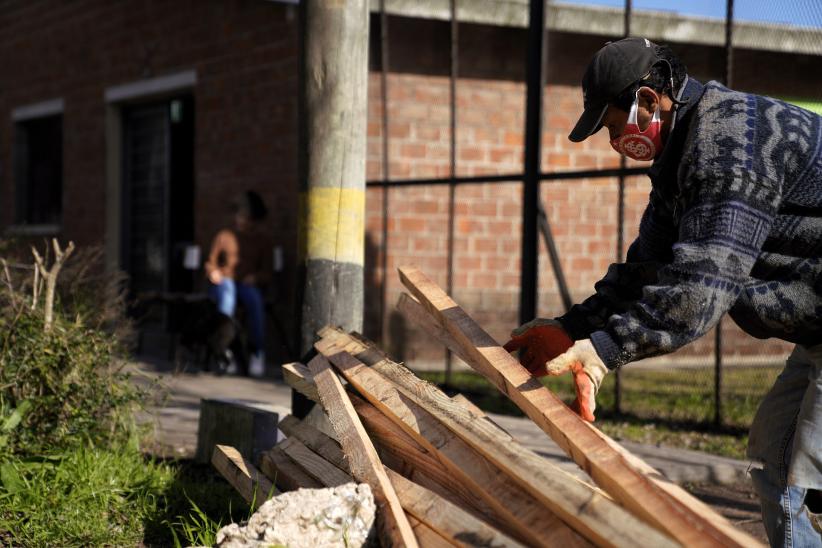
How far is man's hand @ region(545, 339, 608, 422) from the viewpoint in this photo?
9.78ft

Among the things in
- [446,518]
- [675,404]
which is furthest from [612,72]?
[675,404]

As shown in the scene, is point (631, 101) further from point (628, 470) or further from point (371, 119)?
point (371, 119)

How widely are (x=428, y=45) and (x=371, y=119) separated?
97 cm

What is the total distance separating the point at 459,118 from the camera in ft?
35.2

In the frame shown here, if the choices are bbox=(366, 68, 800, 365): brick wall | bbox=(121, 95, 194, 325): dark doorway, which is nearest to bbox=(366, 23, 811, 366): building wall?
bbox=(366, 68, 800, 365): brick wall

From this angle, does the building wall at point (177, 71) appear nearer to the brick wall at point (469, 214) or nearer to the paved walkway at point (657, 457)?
the brick wall at point (469, 214)

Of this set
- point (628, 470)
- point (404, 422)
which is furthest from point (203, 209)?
point (628, 470)

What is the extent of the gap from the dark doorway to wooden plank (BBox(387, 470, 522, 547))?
404 inches

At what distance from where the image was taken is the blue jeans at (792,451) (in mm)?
3180

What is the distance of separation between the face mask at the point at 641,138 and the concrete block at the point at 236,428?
2.42 meters

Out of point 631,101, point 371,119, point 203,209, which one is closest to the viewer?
point 631,101

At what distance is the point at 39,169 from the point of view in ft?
54.3

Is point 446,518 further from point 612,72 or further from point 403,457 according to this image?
point 612,72

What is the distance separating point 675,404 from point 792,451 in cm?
535
